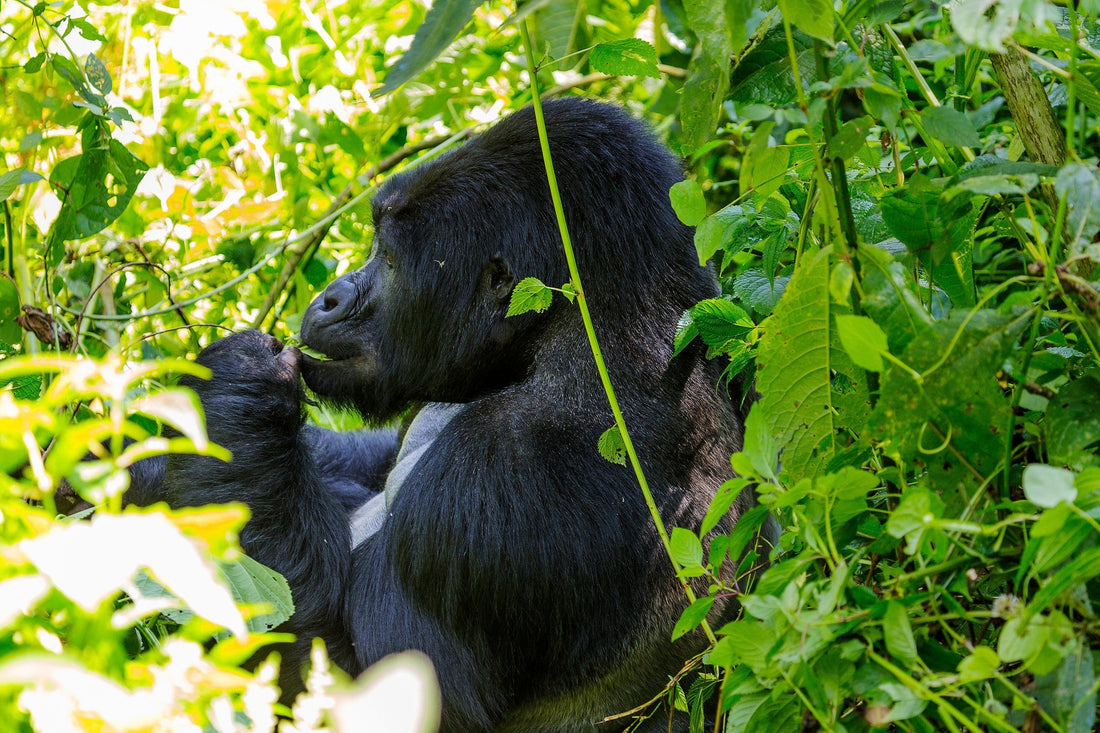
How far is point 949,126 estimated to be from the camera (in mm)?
1456

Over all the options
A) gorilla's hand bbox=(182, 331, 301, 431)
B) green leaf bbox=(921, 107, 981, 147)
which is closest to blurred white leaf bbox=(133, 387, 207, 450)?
green leaf bbox=(921, 107, 981, 147)

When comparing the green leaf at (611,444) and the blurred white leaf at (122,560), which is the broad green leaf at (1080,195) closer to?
the green leaf at (611,444)

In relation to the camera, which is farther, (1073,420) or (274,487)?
(274,487)

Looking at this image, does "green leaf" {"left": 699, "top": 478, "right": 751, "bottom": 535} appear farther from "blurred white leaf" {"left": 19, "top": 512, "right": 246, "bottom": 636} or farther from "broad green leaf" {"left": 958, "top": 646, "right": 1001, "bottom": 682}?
"blurred white leaf" {"left": 19, "top": 512, "right": 246, "bottom": 636}

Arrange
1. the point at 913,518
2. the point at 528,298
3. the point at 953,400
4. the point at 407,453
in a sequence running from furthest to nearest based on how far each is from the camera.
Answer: the point at 407,453 → the point at 528,298 → the point at 953,400 → the point at 913,518

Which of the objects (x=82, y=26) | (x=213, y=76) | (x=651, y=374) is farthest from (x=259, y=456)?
(x=213, y=76)

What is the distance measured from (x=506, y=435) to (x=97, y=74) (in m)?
1.50

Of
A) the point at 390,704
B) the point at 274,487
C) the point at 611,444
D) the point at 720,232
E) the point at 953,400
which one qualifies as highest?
the point at 390,704

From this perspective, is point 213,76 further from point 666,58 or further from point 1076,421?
point 1076,421

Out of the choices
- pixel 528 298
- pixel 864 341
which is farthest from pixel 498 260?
pixel 864 341

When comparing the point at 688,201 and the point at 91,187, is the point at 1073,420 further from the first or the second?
the point at 91,187

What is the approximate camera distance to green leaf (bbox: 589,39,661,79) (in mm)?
1947

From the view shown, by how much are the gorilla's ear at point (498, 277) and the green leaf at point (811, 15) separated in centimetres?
111

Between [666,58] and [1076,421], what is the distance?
11.6ft
